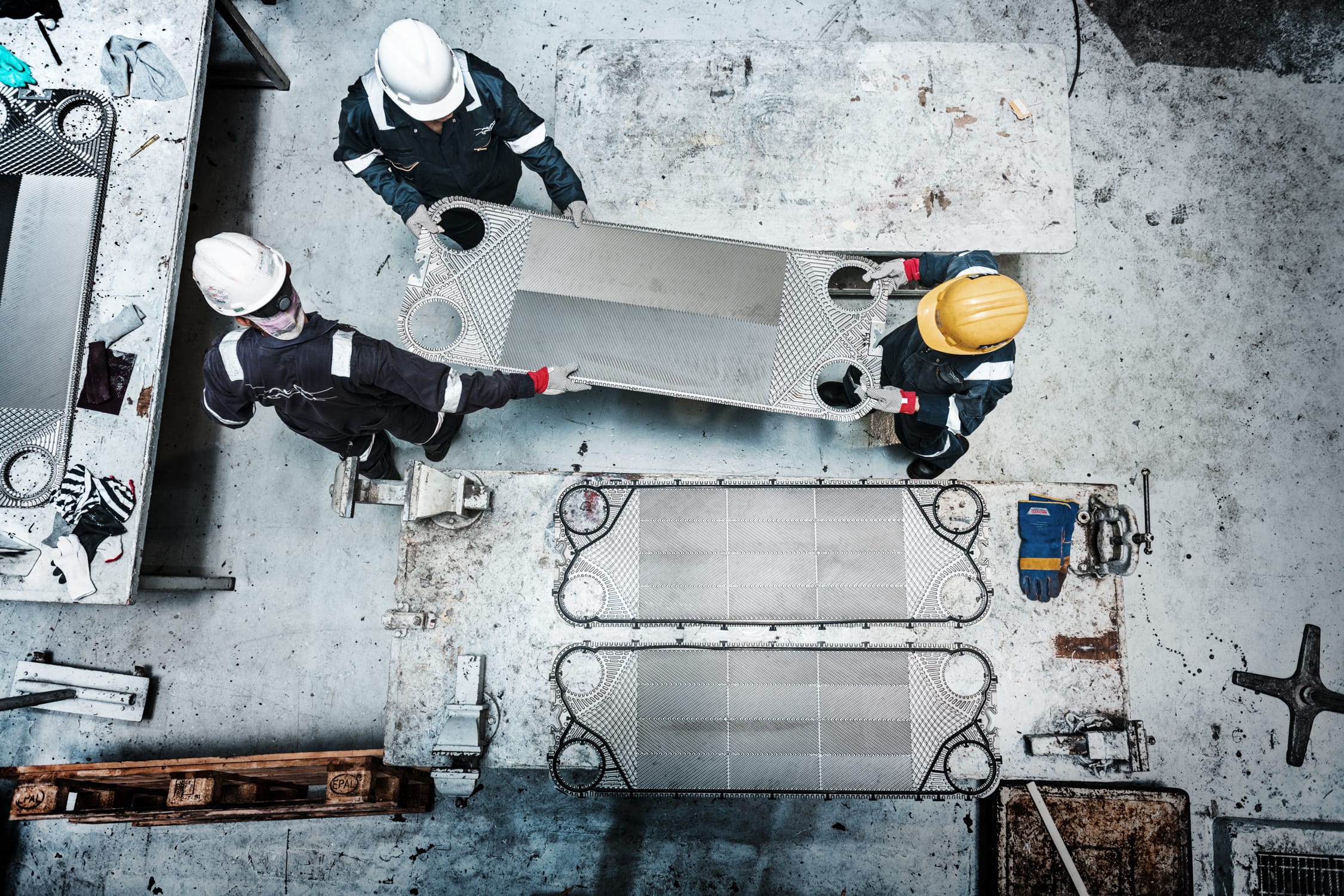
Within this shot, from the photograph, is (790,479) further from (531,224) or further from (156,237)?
(156,237)

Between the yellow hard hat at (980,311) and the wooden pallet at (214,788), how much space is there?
275cm

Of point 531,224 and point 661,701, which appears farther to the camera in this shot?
point 531,224

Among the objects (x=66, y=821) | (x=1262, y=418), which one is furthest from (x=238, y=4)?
(x=1262, y=418)

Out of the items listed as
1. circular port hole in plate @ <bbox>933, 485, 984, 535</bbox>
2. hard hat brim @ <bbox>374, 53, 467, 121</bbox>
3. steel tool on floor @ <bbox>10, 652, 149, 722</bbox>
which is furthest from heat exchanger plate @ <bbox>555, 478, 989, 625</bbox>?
steel tool on floor @ <bbox>10, 652, 149, 722</bbox>

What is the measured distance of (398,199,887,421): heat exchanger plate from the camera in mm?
3129

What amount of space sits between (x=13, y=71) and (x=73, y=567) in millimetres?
2068

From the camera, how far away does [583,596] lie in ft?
9.48

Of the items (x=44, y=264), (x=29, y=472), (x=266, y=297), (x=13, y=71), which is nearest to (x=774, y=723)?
(x=266, y=297)

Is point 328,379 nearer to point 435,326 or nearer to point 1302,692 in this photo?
point 435,326

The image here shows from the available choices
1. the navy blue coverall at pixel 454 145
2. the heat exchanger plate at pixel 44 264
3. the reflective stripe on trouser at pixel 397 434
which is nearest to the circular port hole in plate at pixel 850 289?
the navy blue coverall at pixel 454 145

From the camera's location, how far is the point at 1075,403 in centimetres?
368

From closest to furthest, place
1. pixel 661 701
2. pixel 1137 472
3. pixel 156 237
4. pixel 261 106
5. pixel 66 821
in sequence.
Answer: pixel 661 701, pixel 156 237, pixel 66 821, pixel 1137 472, pixel 261 106

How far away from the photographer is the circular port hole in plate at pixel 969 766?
2.80 metres

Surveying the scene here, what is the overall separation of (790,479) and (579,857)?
6.57ft
